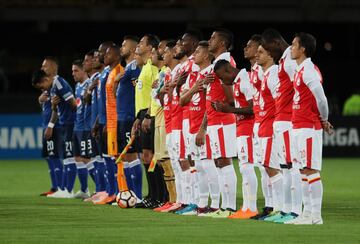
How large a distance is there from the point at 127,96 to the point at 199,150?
282 centimetres

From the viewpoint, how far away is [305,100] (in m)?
13.1

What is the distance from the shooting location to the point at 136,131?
16562 millimetres

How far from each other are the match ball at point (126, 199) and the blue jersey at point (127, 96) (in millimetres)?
1223

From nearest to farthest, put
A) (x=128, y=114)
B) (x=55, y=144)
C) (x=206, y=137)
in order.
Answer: (x=206, y=137)
(x=128, y=114)
(x=55, y=144)

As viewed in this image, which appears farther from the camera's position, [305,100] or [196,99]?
[196,99]

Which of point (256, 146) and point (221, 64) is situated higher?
point (221, 64)

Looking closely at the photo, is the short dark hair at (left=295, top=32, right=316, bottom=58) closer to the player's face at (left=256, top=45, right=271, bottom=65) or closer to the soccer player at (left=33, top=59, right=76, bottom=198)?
the player's face at (left=256, top=45, right=271, bottom=65)

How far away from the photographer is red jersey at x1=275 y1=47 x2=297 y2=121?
1355cm

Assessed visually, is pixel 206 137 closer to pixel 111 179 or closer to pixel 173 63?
pixel 173 63

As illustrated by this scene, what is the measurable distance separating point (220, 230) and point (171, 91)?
12.0 ft

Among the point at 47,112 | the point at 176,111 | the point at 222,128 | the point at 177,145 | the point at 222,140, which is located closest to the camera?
the point at 222,140

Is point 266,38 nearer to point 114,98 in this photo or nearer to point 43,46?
point 114,98

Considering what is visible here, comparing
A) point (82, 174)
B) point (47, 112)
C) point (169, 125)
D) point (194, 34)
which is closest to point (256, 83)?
point (194, 34)

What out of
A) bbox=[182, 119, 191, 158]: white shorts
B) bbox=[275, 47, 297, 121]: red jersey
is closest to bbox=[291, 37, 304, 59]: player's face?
bbox=[275, 47, 297, 121]: red jersey
